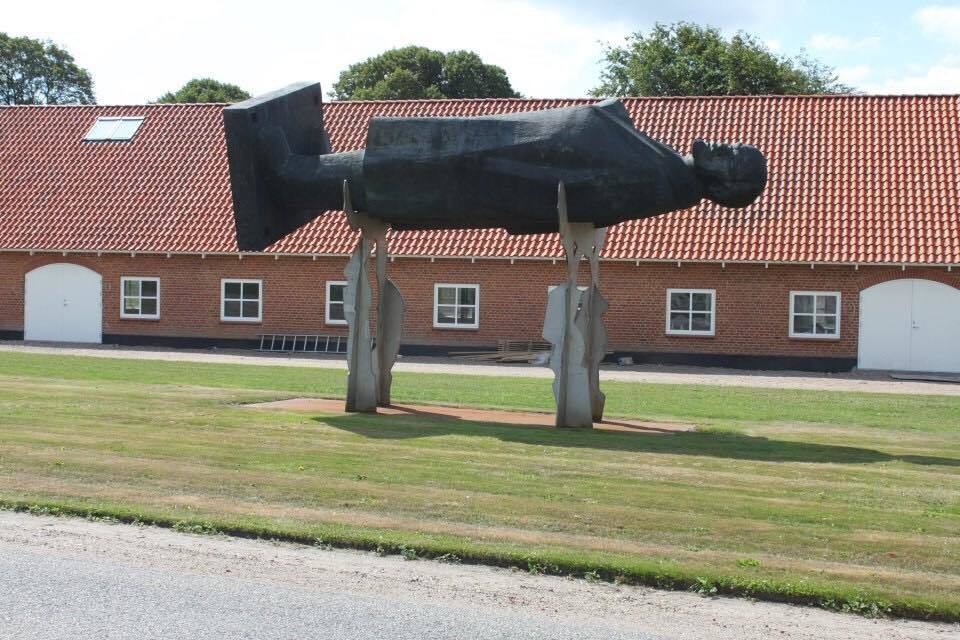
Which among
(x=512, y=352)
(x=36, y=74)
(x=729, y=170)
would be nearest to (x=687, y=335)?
(x=512, y=352)

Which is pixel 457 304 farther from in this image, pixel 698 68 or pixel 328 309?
pixel 698 68

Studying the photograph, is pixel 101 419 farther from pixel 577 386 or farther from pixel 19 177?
pixel 19 177

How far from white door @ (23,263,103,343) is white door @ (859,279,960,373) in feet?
63.2

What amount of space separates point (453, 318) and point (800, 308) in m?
8.23

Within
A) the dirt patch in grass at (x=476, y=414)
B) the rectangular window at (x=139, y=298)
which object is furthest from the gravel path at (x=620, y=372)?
the dirt patch in grass at (x=476, y=414)

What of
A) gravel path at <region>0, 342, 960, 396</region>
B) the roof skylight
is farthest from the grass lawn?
the roof skylight

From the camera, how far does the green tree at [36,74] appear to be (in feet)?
227

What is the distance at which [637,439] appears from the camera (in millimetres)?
13625

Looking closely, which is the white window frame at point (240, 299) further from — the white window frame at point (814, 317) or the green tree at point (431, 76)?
the green tree at point (431, 76)

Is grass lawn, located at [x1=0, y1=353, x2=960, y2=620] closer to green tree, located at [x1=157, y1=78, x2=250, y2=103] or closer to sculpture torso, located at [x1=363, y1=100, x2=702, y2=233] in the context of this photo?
sculpture torso, located at [x1=363, y1=100, x2=702, y2=233]

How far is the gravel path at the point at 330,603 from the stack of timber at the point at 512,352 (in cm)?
2164

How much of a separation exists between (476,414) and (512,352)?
1381cm

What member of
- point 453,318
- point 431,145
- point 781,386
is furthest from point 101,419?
point 453,318

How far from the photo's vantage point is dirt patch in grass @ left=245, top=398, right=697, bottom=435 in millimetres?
15109
